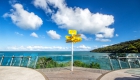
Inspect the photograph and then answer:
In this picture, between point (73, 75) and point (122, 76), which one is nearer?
point (122, 76)

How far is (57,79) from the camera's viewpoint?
370 cm

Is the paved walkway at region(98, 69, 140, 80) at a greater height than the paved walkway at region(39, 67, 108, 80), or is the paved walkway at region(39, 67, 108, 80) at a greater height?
the paved walkway at region(98, 69, 140, 80)

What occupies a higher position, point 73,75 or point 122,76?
point 122,76

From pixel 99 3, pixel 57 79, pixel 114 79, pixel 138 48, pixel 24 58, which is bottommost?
pixel 57 79

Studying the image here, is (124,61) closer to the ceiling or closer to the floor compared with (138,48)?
closer to the floor

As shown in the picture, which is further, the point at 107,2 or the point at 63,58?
the point at 107,2

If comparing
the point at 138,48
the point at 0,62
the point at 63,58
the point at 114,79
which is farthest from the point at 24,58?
the point at 138,48

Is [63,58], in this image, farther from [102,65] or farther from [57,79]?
[57,79]

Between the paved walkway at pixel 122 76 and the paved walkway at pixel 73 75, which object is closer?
the paved walkway at pixel 122 76

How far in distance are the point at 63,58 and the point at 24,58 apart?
2.30 meters

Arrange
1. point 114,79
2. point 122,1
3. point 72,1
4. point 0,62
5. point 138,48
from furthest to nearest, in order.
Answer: point 138,48, point 122,1, point 72,1, point 0,62, point 114,79

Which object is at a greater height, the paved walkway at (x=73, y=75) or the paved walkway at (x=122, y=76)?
the paved walkway at (x=122, y=76)

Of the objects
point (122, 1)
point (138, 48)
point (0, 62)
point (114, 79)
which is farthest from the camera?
point (138, 48)

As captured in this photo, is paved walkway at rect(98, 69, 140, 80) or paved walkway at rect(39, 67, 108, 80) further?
paved walkway at rect(39, 67, 108, 80)
